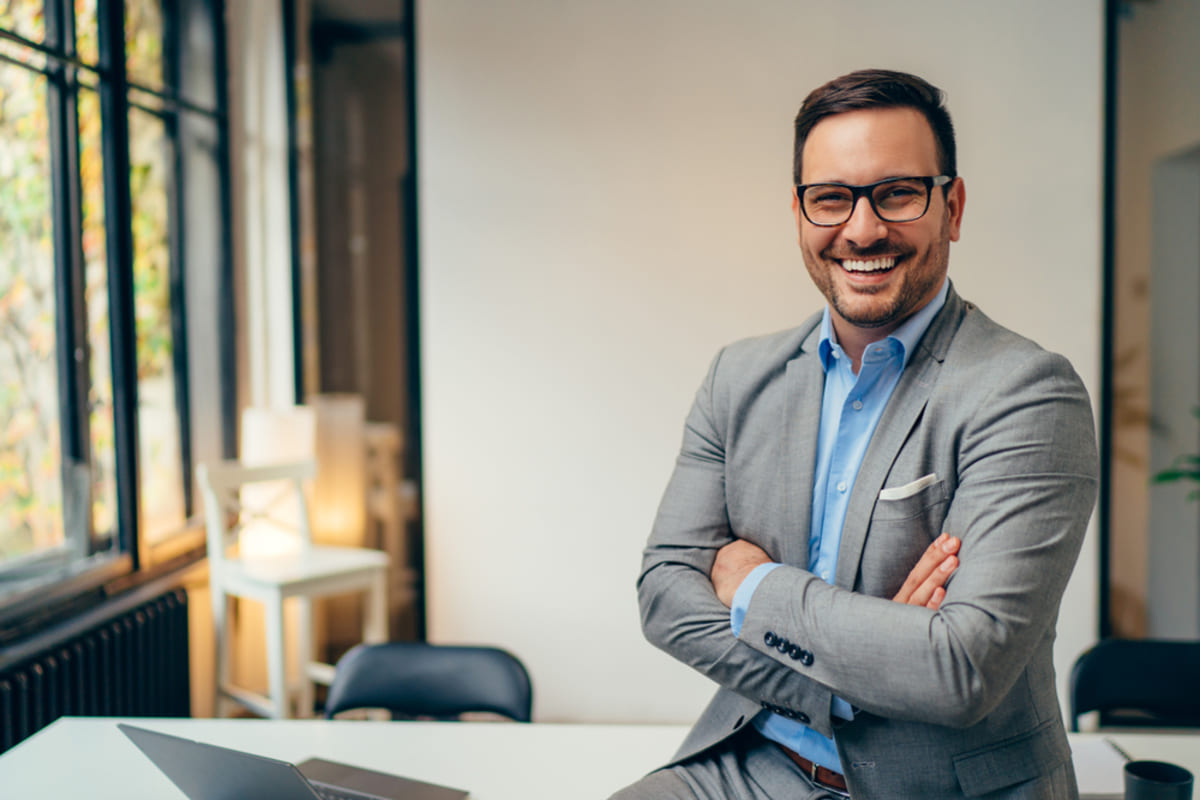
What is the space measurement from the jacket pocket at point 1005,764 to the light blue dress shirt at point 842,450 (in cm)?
23

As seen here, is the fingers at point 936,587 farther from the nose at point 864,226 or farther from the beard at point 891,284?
the nose at point 864,226

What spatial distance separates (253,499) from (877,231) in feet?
9.62

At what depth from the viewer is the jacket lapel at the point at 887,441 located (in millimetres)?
1373

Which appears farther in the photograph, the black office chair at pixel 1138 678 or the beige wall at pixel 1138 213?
the beige wall at pixel 1138 213

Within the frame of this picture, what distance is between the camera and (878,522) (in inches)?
53.9

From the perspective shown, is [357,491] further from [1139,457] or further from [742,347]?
[1139,457]

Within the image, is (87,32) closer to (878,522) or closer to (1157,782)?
(878,522)

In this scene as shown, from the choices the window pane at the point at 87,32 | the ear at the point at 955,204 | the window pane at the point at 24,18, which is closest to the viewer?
the ear at the point at 955,204

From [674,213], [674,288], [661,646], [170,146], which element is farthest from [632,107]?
[661,646]

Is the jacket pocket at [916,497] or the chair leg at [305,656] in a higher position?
the jacket pocket at [916,497]

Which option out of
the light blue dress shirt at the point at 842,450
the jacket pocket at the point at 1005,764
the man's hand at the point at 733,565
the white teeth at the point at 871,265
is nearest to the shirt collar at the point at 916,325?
the light blue dress shirt at the point at 842,450

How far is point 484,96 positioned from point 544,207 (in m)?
0.49

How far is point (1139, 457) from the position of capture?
352 cm

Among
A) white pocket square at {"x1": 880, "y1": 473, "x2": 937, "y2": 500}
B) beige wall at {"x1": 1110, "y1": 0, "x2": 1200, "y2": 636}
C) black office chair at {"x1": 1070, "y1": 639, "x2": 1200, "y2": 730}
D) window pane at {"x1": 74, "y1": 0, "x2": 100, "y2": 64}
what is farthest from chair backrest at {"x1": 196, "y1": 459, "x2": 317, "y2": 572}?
beige wall at {"x1": 1110, "y1": 0, "x2": 1200, "y2": 636}
